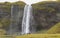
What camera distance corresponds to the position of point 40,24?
356 inches

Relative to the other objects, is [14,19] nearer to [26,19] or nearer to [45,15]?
[26,19]

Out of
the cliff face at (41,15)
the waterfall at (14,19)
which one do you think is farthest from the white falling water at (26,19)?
the waterfall at (14,19)

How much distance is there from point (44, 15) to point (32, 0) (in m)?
3.10

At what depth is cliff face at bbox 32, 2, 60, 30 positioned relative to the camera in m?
9.05

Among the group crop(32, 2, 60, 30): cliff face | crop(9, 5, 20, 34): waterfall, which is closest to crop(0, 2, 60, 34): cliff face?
crop(32, 2, 60, 30): cliff face

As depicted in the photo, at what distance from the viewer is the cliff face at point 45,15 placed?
9.05 m

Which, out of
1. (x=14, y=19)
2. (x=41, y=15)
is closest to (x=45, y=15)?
(x=41, y=15)

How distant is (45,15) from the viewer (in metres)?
9.20

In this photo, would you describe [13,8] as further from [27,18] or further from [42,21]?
[42,21]

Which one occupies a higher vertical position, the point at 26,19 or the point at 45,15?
the point at 45,15

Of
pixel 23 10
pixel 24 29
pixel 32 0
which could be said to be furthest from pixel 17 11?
pixel 32 0

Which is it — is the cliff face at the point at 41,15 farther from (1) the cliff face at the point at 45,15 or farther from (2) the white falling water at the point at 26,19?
(2) the white falling water at the point at 26,19

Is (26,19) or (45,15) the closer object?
(45,15)

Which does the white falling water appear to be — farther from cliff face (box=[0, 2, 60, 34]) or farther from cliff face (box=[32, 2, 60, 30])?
cliff face (box=[32, 2, 60, 30])
